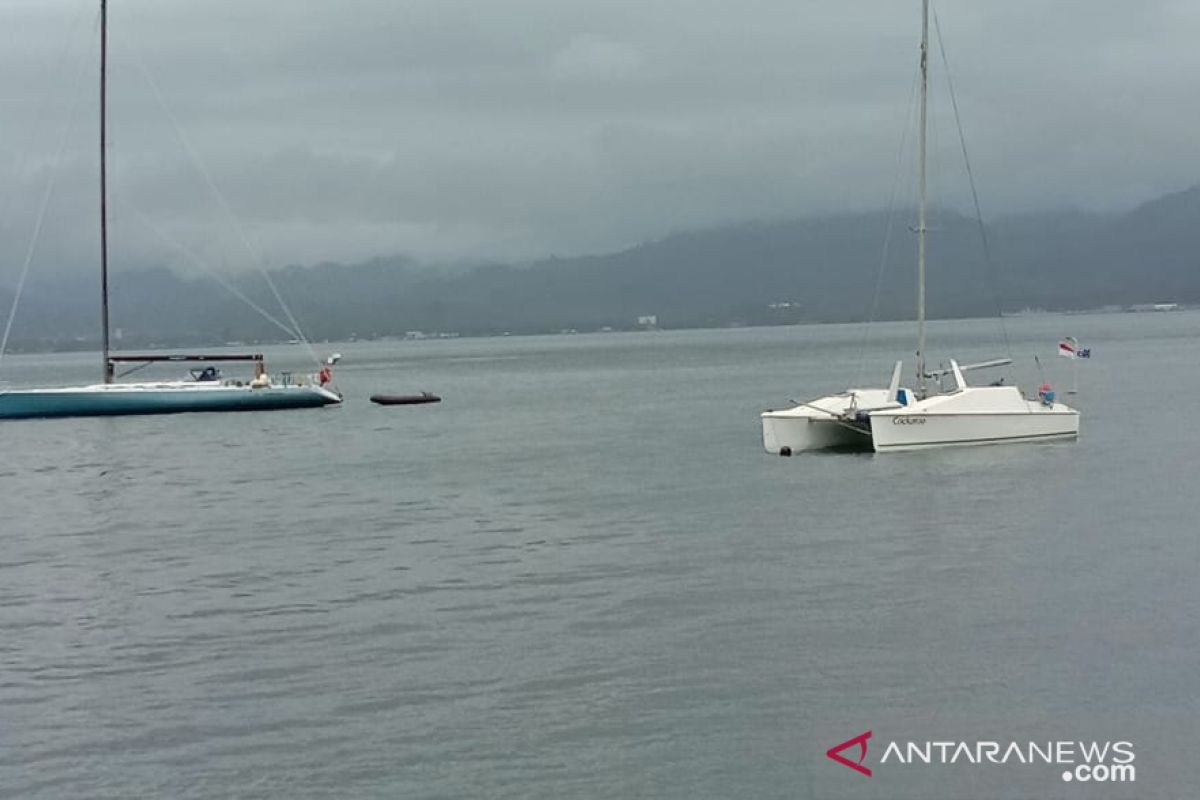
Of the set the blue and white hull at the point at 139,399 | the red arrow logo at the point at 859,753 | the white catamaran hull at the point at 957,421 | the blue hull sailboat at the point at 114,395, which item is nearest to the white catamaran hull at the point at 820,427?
the white catamaran hull at the point at 957,421

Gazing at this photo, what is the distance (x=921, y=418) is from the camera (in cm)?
4762

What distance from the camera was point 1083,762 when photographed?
16.7 m

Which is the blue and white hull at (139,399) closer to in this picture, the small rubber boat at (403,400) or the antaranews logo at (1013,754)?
the small rubber boat at (403,400)

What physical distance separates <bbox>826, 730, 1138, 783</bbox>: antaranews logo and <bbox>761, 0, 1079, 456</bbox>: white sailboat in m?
30.8

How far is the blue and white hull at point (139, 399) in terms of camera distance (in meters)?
82.0

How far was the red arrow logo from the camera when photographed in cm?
1686

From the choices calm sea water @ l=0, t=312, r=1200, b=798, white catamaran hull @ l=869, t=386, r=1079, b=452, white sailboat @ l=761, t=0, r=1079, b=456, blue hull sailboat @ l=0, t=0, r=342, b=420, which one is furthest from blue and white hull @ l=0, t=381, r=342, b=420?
white catamaran hull @ l=869, t=386, r=1079, b=452

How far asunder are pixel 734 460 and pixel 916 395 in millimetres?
6661

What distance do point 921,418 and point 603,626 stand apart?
25.7 metres

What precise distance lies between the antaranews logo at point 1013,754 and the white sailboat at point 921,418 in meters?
30.8

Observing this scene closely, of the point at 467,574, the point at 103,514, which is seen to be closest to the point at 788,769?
the point at 467,574

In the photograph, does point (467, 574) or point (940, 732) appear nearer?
point (940, 732)

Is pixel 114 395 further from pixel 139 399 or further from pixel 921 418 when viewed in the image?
pixel 921 418

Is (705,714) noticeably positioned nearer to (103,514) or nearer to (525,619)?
(525,619)
